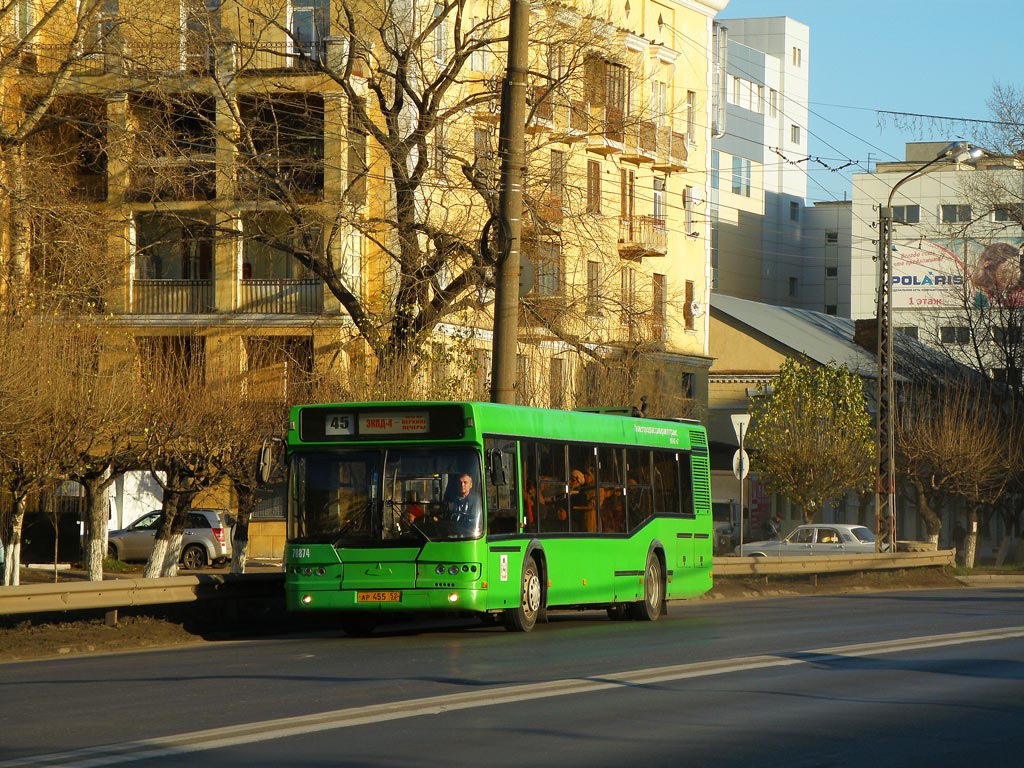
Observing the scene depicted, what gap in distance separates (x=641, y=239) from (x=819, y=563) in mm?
22563

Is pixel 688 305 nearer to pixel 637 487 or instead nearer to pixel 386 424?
pixel 637 487

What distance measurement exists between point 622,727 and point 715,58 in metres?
87.1

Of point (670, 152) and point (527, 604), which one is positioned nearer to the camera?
point (527, 604)

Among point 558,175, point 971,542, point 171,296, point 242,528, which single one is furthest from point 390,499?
point 971,542

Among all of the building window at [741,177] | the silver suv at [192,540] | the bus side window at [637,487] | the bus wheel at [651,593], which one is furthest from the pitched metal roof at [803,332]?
the bus side window at [637,487]

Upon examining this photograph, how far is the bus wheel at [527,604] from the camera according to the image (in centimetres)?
1941

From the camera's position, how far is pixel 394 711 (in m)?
11.3

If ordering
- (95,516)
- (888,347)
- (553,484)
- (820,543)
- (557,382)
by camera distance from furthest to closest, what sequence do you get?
(820,543), (557,382), (888,347), (95,516), (553,484)

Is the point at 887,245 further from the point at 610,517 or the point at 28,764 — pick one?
the point at 28,764

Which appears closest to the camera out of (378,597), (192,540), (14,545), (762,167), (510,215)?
(378,597)

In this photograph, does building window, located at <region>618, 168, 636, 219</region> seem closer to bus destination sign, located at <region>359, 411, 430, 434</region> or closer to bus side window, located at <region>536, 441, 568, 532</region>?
bus side window, located at <region>536, 441, 568, 532</region>

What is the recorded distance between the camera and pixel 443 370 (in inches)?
1323

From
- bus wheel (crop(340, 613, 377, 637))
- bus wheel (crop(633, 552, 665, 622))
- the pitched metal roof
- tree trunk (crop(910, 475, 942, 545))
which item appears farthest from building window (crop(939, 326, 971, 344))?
bus wheel (crop(340, 613, 377, 637))

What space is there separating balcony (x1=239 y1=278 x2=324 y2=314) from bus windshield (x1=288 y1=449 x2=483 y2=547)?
2343 cm
